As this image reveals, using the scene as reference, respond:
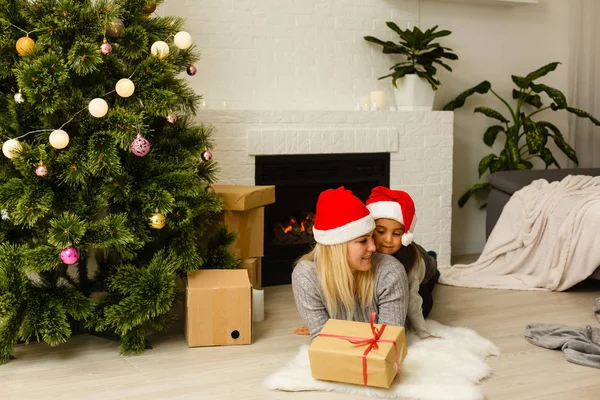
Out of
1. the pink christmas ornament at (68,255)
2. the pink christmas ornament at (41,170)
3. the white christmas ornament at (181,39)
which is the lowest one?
the pink christmas ornament at (68,255)

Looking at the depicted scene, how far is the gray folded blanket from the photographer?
2709mm

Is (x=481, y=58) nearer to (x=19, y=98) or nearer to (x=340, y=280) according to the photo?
(x=340, y=280)

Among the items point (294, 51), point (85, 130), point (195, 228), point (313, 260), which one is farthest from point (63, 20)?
point (294, 51)

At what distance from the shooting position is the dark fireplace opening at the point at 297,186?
13.2ft

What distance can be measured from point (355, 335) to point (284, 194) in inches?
79.6

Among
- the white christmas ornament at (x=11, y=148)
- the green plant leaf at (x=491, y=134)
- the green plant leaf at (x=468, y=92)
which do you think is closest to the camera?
the white christmas ornament at (x=11, y=148)

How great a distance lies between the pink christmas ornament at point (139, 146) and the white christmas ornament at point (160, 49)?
346 millimetres

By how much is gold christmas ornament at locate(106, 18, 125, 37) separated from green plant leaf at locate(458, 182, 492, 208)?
2733 millimetres

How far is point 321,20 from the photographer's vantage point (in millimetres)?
4324

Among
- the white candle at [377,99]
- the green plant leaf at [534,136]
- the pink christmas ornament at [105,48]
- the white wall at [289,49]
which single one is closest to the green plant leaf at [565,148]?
the green plant leaf at [534,136]

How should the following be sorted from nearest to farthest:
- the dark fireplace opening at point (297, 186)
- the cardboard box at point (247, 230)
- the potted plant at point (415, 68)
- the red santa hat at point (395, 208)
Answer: the red santa hat at point (395, 208)
the cardboard box at point (247, 230)
the dark fireplace opening at point (297, 186)
the potted plant at point (415, 68)

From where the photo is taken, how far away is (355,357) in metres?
2.32

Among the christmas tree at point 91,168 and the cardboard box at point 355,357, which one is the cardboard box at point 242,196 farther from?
the cardboard box at point 355,357

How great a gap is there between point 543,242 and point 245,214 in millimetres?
1634
